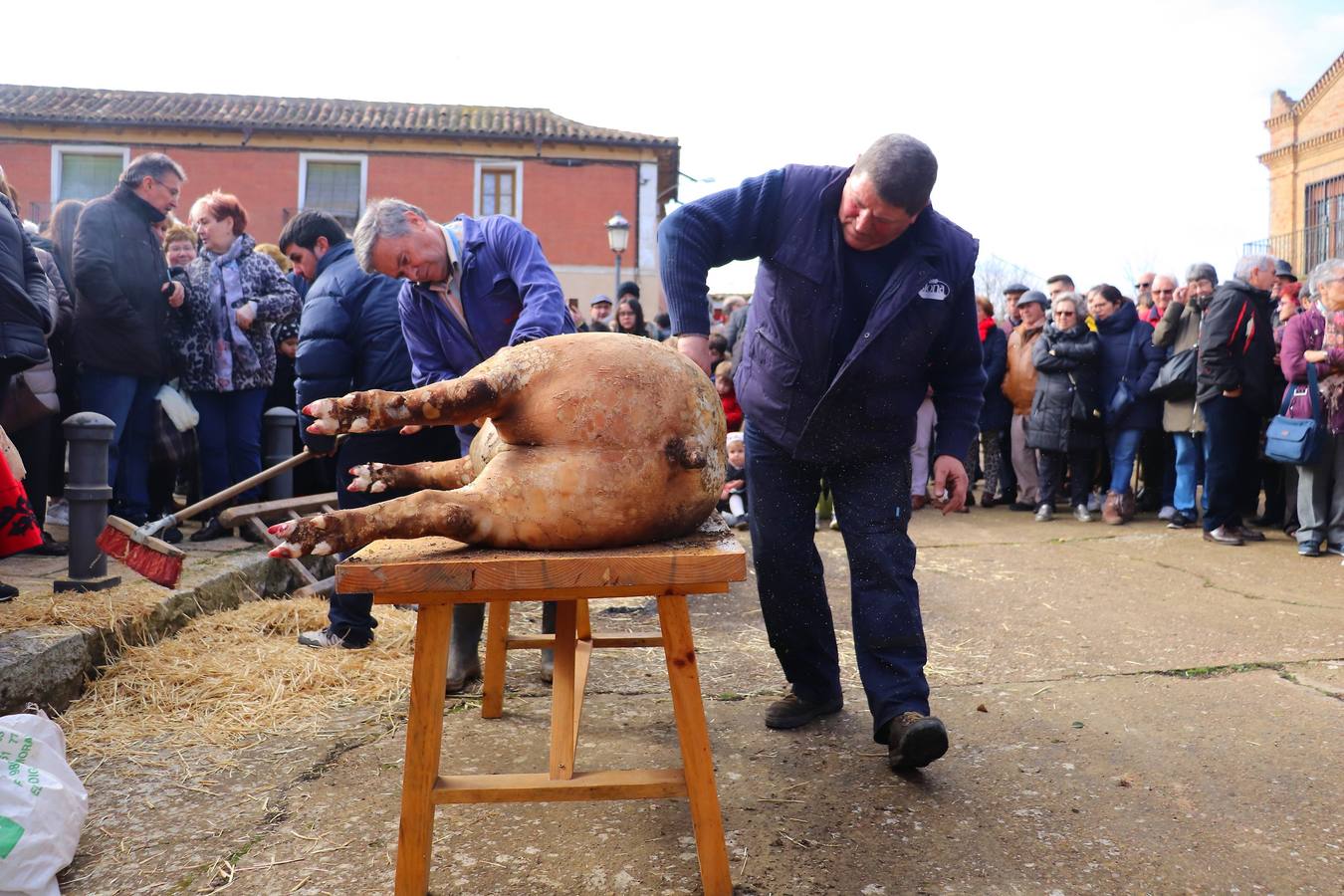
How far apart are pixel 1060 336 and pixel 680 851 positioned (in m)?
6.34

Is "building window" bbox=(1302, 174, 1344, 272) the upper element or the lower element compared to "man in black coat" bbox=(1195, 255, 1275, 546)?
upper

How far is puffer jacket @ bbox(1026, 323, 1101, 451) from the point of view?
7.45 metres

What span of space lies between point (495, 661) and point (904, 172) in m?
2.02

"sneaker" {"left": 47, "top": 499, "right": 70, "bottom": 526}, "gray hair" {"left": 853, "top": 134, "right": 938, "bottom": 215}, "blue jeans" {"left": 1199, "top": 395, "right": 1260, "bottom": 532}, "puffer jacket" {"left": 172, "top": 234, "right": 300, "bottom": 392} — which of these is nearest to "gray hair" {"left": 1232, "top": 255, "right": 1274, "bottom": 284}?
"blue jeans" {"left": 1199, "top": 395, "right": 1260, "bottom": 532}

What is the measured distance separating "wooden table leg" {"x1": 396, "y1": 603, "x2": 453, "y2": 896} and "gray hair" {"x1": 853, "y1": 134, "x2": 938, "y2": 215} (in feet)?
5.22

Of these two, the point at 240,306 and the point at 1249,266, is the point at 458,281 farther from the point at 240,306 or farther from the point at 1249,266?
the point at 1249,266

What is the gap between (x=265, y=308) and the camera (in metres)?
5.66

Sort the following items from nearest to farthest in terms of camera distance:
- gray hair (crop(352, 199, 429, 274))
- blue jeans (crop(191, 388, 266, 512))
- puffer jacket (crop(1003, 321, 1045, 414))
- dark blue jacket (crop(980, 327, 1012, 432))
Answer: gray hair (crop(352, 199, 429, 274)) < blue jeans (crop(191, 388, 266, 512)) < puffer jacket (crop(1003, 321, 1045, 414)) < dark blue jacket (crop(980, 327, 1012, 432))

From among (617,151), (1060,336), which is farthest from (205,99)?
(1060,336)

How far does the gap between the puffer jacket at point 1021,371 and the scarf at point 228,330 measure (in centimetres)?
602

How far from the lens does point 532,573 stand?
1.91m

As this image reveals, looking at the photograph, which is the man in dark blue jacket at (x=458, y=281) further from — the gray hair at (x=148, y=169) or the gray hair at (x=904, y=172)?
the gray hair at (x=148, y=169)

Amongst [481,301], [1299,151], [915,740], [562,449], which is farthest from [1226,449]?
[1299,151]

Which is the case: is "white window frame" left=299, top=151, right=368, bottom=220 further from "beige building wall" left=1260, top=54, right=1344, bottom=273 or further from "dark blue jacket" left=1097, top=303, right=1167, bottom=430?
"beige building wall" left=1260, top=54, right=1344, bottom=273
